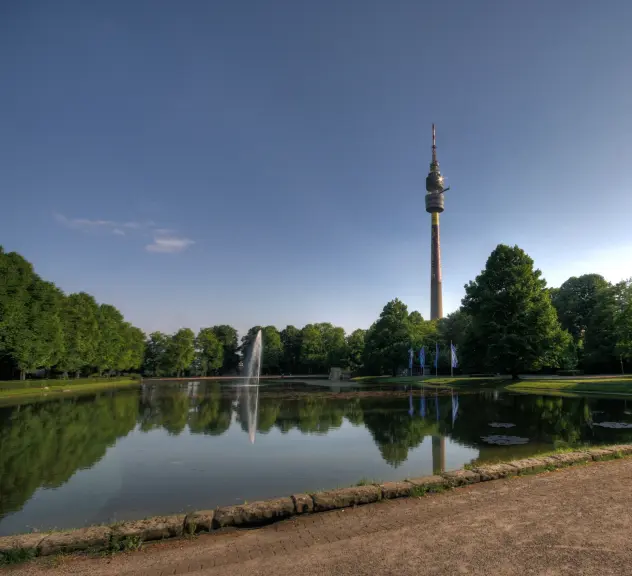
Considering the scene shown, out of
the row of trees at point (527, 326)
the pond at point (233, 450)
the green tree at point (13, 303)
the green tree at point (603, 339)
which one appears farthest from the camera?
the green tree at point (603, 339)

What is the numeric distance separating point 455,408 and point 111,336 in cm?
6489

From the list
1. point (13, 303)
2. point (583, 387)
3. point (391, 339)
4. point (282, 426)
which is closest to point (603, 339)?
point (583, 387)

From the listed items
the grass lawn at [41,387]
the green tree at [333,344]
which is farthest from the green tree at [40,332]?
the green tree at [333,344]

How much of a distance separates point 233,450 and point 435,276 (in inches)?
4014

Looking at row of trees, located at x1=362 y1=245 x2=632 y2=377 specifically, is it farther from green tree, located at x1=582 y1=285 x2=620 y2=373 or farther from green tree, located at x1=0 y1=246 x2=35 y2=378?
green tree, located at x1=0 y1=246 x2=35 y2=378

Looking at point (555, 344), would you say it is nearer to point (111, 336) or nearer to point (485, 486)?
point (485, 486)

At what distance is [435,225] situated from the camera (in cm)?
11462

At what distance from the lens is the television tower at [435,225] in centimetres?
10794

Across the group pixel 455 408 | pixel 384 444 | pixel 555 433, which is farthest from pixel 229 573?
pixel 455 408

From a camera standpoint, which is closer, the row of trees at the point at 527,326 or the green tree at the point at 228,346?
the row of trees at the point at 527,326

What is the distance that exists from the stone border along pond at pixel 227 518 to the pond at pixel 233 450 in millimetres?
1702

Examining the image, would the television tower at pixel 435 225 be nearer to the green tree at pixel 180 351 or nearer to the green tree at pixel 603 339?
the green tree at pixel 603 339

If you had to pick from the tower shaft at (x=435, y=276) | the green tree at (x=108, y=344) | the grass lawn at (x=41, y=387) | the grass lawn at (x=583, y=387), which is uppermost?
the tower shaft at (x=435, y=276)

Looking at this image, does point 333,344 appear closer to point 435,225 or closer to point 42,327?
Answer: point 435,225
